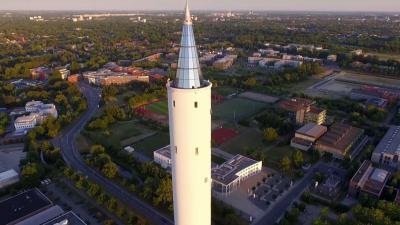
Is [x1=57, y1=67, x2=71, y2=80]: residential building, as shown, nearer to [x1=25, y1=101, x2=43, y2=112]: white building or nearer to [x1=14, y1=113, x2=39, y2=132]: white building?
[x1=25, y1=101, x2=43, y2=112]: white building

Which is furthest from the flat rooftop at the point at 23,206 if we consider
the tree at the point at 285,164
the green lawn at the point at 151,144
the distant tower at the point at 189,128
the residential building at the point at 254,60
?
the residential building at the point at 254,60

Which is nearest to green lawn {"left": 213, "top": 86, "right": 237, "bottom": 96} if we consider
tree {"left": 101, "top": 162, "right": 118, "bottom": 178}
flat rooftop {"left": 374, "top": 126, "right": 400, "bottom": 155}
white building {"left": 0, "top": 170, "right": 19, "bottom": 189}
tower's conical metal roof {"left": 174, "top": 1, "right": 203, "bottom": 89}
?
flat rooftop {"left": 374, "top": 126, "right": 400, "bottom": 155}

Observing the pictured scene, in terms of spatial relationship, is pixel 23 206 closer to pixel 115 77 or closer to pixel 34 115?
pixel 34 115

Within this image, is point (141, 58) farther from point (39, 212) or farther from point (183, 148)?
point (183, 148)

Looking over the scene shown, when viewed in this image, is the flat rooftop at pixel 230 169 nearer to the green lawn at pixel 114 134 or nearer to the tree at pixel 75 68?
the green lawn at pixel 114 134

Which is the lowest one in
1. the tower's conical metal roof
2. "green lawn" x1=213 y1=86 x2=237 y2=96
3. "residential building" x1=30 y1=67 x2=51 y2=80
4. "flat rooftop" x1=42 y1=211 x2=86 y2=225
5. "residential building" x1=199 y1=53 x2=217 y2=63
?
"flat rooftop" x1=42 y1=211 x2=86 y2=225

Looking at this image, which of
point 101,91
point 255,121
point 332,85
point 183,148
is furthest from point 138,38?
point 183,148

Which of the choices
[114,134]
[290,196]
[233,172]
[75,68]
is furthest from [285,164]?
[75,68]
